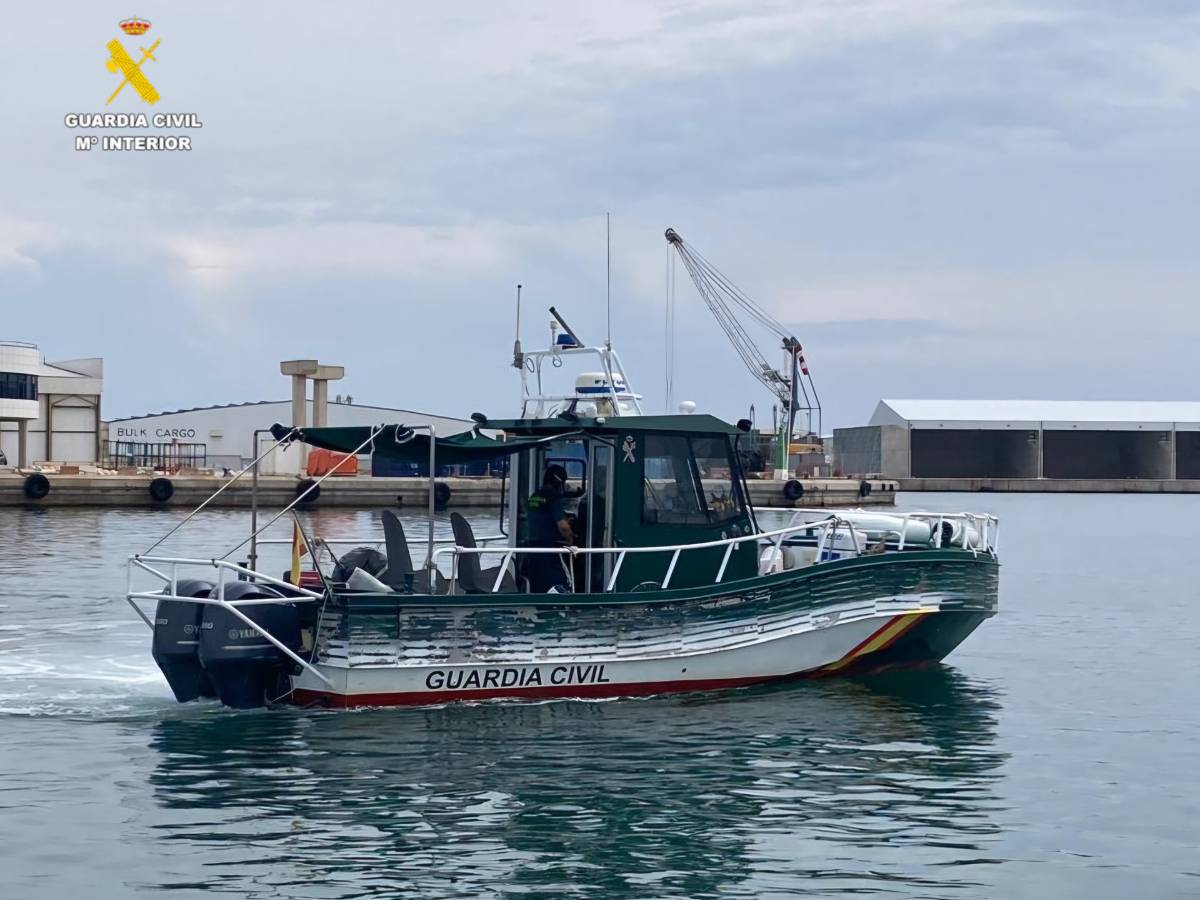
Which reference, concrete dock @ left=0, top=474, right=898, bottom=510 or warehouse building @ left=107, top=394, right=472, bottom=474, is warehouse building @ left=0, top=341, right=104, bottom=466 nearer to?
warehouse building @ left=107, top=394, right=472, bottom=474

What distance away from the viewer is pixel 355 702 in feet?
42.7

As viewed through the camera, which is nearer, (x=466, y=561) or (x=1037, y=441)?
(x=466, y=561)

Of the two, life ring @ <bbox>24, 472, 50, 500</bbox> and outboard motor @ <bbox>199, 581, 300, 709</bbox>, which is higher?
life ring @ <bbox>24, 472, 50, 500</bbox>

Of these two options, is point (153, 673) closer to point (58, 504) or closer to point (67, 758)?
point (67, 758)

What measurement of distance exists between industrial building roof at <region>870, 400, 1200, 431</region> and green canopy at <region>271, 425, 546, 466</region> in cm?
9208

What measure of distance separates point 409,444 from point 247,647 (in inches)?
86.0

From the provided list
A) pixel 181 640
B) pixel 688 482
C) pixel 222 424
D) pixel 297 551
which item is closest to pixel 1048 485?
pixel 222 424

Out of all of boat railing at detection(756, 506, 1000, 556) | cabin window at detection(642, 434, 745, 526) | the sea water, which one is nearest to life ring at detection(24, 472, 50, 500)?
the sea water

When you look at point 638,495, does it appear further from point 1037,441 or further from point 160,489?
point 1037,441

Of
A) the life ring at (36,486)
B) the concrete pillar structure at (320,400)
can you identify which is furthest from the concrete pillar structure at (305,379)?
the life ring at (36,486)

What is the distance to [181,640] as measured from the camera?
12703 mm

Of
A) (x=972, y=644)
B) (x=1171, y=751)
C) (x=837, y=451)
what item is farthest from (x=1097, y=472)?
(x=1171, y=751)

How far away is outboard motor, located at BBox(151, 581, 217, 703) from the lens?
1266 cm

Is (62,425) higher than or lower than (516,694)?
higher
